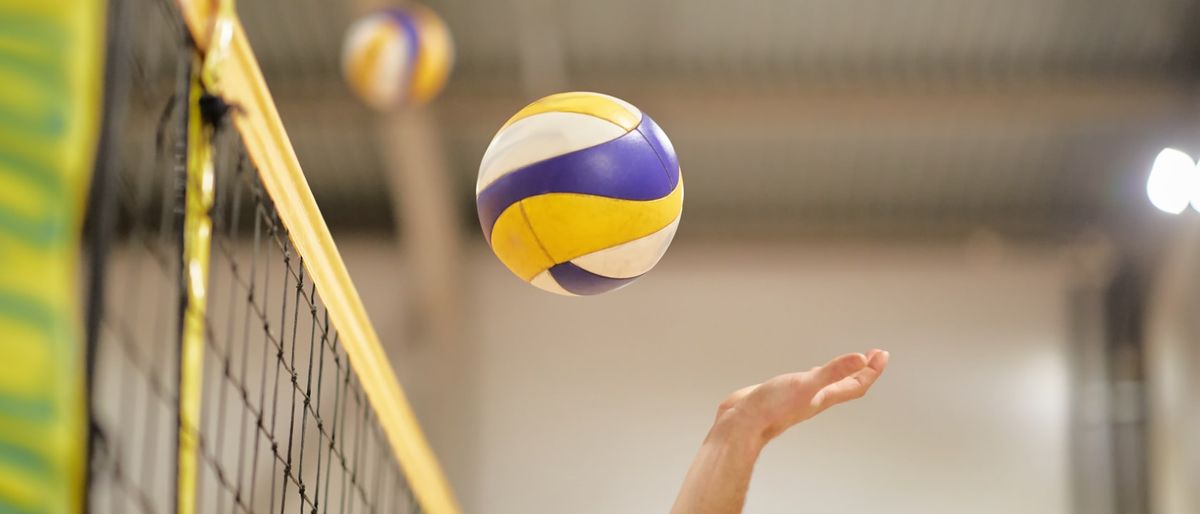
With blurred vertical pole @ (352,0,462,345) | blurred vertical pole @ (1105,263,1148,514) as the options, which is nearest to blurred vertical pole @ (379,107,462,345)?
blurred vertical pole @ (352,0,462,345)

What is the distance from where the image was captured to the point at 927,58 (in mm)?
8477

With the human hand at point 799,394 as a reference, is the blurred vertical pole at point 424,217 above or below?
above

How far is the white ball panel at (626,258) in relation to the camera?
3.27m

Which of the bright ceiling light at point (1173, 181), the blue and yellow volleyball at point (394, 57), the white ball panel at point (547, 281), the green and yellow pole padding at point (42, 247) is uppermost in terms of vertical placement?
the bright ceiling light at point (1173, 181)

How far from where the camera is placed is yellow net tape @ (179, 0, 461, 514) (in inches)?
91.5

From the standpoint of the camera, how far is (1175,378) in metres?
9.05

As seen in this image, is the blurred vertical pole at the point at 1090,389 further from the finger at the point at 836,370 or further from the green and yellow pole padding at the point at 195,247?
the green and yellow pole padding at the point at 195,247

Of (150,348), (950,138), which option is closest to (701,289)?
(950,138)

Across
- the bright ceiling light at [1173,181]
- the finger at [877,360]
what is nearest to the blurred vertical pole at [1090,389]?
the bright ceiling light at [1173,181]

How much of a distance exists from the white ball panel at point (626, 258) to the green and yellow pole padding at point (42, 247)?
2030mm

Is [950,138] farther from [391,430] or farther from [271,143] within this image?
[271,143]

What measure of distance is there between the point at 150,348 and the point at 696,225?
460 centimetres

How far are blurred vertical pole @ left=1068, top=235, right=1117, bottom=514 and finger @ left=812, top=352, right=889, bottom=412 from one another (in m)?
7.44

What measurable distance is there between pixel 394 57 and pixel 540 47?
2017 millimetres
